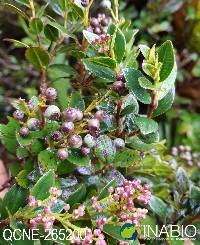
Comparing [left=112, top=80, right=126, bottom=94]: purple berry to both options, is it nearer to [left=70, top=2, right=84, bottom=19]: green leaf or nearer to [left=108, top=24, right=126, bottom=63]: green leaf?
[left=108, top=24, right=126, bottom=63]: green leaf

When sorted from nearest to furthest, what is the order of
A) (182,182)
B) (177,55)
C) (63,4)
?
1. (63,4)
2. (182,182)
3. (177,55)

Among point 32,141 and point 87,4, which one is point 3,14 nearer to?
point 87,4

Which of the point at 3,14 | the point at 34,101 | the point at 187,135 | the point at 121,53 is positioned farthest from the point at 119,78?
the point at 187,135

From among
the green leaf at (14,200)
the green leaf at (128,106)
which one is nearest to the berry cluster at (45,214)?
the green leaf at (14,200)

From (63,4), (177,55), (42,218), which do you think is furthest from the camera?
(177,55)

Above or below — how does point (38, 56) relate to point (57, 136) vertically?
above

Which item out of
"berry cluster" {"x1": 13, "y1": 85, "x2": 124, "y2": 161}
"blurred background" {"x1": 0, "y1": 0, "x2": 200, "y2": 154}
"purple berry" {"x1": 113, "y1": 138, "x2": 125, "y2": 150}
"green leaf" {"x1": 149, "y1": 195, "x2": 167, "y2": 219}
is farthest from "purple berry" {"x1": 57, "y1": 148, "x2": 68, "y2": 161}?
"blurred background" {"x1": 0, "y1": 0, "x2": 200, "y2": 154}

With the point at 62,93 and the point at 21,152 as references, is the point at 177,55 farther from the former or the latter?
the point at 21,152

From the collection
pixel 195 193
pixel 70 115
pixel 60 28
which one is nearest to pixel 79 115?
pixel 70 115
